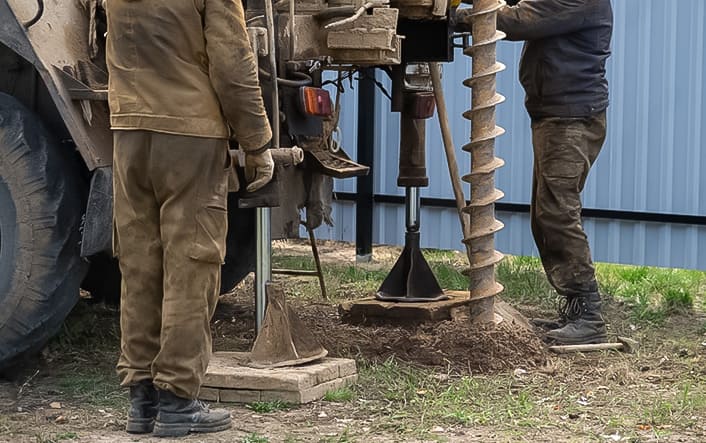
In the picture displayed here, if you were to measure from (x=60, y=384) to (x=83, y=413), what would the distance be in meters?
0.52

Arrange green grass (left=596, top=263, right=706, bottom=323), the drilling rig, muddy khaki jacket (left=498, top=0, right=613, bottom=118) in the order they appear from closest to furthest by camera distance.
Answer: the drilling rig < muddy khaki jacket (left=498, top=0, right=613, bottom=118) < green grass (left=596, top=263, right=706, bottom=323)

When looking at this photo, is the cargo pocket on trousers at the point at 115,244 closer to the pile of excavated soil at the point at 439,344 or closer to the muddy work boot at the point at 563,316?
the pile of excavated soil at the point at 439,344

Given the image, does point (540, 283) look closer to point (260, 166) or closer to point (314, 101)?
point (314, 101)

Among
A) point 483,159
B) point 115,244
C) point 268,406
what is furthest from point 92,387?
point 483,159

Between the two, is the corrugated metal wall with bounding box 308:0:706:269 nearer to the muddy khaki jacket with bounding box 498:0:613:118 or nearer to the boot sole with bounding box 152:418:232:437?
the muddy khaki jacket with bounding box 498:0:613:118

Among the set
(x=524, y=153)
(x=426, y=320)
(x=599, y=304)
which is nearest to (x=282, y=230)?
(x=426, y=320)

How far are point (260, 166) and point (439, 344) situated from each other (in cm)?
167

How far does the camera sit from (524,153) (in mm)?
9016

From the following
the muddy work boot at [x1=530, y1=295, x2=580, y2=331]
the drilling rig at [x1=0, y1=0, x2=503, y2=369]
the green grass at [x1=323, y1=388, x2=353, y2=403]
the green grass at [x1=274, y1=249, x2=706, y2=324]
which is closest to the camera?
the drilling rig at [x1=0, y1=0, x2=503, y2=369]

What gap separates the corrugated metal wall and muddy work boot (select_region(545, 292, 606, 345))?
1.88 metres

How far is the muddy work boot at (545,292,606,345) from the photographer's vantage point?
6.60 m

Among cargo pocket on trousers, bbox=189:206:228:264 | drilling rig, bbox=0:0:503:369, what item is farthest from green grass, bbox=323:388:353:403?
cargo pocket on trousers, bbox=189:206:228:264

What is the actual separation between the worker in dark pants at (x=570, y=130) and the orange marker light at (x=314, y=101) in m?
1.29

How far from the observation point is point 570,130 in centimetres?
662
